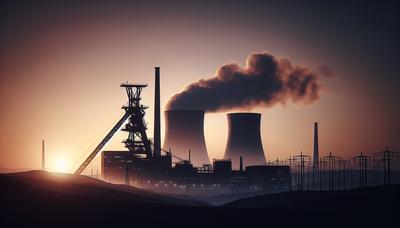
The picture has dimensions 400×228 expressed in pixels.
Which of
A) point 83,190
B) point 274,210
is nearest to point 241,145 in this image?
point 83,190

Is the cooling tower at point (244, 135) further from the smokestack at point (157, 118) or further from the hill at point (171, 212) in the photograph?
the hill at point (171, 212)

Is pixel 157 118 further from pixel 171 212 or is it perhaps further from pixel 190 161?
pixel 171 212

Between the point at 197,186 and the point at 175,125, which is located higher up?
the point at 175,125

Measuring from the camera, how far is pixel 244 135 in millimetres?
89812

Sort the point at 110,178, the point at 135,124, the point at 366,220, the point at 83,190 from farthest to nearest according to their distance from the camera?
the point at 110,178 < the point at 135,124 < the point at 83,190 < the point at 366,220

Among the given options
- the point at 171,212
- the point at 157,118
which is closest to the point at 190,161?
the point at 157,118

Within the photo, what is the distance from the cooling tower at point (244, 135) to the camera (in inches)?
3501

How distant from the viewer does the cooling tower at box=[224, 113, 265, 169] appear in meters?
88.9

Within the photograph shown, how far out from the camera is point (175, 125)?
289ft

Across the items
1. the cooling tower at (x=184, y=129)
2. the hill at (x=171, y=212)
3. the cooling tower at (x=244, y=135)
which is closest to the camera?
the hill at (x=171, y=212)

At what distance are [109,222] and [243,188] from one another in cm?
6521

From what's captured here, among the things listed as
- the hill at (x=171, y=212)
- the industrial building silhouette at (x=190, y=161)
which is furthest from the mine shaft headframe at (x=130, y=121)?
the hill at (x=171, y=212)

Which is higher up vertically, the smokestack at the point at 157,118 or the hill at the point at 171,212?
the smokestack at the point at 157,118

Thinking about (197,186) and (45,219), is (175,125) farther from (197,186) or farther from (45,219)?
(45,219)
